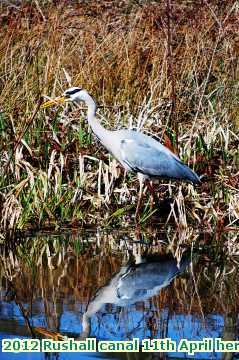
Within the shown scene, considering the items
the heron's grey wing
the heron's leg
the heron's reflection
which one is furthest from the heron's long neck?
the heron's reflection

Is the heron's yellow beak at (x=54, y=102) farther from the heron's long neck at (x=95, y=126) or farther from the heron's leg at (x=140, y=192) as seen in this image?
the heron's leg at (x=140, y=192)

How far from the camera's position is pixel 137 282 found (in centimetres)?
614

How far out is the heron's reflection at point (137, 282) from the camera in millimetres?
5676

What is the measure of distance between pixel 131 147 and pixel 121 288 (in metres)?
2.29

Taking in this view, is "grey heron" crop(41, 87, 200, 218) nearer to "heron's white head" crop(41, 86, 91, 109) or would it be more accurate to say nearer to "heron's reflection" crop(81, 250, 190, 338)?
Result: "heron's white head" crop(41, 86, 91, 109)

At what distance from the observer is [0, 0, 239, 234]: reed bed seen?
25.6ft

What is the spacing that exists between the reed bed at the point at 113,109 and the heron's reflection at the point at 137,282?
1.05m

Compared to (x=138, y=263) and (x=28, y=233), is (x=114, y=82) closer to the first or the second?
(x=28, y=233)

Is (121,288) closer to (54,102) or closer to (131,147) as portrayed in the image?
(131,147)

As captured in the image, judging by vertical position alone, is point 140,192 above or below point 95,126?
below

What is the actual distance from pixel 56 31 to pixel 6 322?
488 cm

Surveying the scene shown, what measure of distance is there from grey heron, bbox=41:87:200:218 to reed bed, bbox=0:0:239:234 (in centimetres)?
19

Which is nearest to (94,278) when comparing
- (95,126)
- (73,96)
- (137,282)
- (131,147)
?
(137,282)

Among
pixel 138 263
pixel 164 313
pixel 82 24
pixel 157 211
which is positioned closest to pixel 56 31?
pixel 82 24
